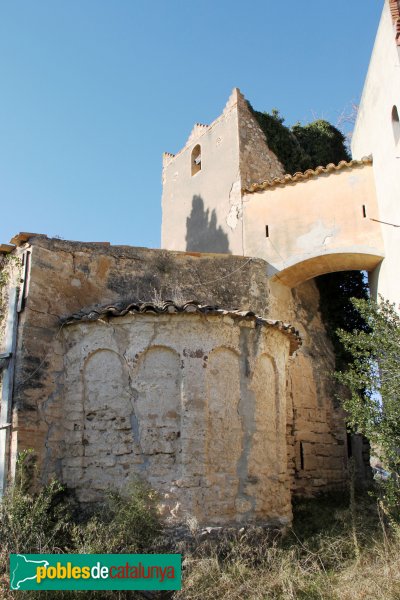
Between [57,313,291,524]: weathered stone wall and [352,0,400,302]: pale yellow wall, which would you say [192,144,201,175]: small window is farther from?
[57,313,291,524]: weathered stone wall

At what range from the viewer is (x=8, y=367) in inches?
341

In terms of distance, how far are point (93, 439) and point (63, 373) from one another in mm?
1167

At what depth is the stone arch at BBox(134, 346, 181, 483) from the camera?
788 centimetres

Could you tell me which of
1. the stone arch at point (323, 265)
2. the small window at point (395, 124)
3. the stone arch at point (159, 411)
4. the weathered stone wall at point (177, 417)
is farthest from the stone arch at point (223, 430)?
the small window at point (395, 124)

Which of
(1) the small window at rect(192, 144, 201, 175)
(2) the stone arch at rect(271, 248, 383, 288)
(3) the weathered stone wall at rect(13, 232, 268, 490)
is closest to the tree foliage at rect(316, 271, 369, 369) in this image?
(2) the stone arch at rect(271, 248, 383, 288)

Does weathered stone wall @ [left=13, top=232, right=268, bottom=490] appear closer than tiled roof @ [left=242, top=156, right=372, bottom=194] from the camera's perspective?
Yes

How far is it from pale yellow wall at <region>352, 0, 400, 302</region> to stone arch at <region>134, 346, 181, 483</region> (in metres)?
4.47

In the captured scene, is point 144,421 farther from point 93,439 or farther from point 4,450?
point 4,450

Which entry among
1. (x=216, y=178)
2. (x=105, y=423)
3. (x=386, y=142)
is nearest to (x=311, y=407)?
(x=105, y=423)

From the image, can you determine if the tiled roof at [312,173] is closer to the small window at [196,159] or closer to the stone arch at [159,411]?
the small window at [196,159]

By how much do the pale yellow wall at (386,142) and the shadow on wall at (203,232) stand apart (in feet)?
12.7

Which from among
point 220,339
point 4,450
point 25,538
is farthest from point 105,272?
point 25,538

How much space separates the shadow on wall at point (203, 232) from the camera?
14042mm

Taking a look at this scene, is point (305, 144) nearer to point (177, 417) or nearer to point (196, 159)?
point (196, 159)
